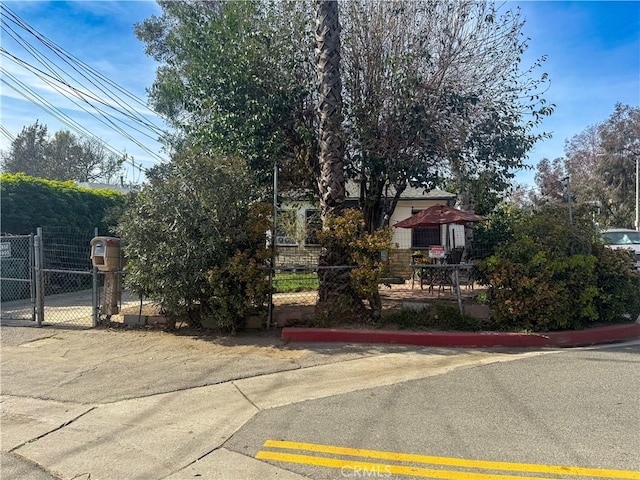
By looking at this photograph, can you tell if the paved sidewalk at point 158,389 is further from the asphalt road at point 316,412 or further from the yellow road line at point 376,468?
the yellow road line at point 376,468

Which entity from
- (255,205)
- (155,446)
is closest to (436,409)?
(155,446)

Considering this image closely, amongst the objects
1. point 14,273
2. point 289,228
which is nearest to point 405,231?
point 289,228

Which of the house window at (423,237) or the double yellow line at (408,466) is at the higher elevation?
the house window at (423,237)

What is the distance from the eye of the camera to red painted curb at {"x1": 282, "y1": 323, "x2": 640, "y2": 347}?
6.99m

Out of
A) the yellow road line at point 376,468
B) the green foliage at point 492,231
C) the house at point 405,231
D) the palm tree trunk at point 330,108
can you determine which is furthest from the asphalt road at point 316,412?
the green foliage at point 492,231

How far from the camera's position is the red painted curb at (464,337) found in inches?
275

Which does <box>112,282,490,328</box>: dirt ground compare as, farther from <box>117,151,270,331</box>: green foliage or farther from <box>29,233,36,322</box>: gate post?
<box>29,233,36,322</box>: gate post

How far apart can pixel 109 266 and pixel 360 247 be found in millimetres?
4701

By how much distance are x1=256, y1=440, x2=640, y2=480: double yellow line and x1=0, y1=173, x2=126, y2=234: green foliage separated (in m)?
8.80

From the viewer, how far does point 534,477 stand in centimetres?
328

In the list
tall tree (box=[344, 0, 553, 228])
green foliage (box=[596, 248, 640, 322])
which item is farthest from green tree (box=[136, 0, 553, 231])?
green foliage (box=[596, 248, 640, 322])

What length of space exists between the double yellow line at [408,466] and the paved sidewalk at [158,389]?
0.25 m

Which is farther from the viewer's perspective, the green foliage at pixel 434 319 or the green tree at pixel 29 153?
the green tree at pixel 29 153

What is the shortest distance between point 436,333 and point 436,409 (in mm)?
2673
